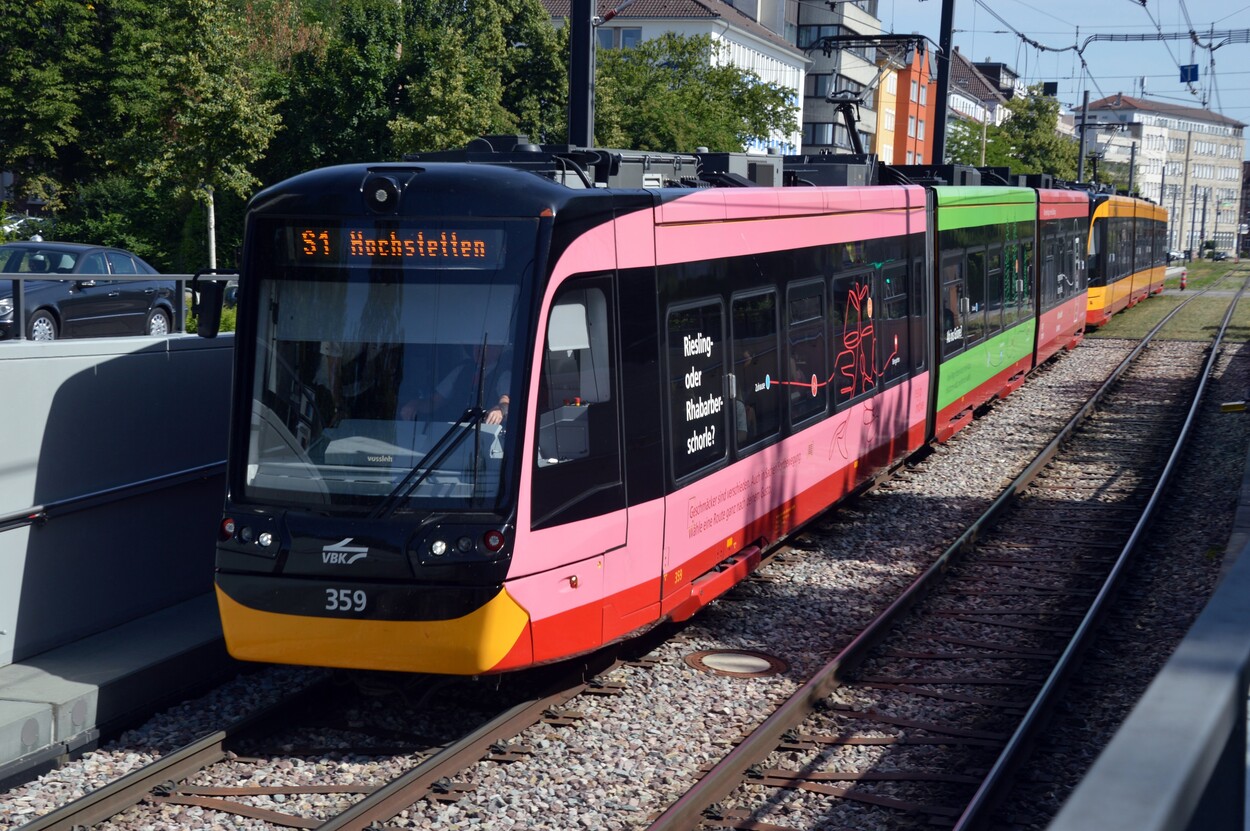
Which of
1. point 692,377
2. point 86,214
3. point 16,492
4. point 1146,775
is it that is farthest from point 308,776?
point 86,214

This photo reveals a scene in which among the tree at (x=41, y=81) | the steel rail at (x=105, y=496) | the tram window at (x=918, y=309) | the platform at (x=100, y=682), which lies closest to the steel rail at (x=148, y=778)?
the platform at (x=100, y=682)

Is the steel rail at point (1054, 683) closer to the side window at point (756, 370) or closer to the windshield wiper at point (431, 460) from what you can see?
the side window at point (756, 370)

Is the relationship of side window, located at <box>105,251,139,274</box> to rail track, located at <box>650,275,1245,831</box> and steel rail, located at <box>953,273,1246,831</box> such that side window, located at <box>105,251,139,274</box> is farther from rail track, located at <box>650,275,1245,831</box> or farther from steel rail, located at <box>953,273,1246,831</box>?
steel rail, located at <box>953,273,1246,831</box>

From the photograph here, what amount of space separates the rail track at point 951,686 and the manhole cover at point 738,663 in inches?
18.3

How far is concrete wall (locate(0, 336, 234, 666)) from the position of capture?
Result: 7.87m

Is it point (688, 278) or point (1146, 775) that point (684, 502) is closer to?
point (688, 278)

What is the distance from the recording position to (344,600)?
6805mm

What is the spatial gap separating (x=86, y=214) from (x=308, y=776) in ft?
122

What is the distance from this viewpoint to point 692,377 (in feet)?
27.5

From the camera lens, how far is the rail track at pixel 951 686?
6340 millimetres

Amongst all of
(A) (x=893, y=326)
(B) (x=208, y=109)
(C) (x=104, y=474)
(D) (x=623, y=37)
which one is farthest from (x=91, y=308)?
(D) (x=623, y=37)

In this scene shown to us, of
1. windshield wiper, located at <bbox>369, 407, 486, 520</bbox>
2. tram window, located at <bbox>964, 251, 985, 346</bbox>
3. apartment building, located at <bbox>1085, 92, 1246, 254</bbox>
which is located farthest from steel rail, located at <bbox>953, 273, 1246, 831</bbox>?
apartment building, located at <bbox>1085, 92, 1246, 254</bbox>

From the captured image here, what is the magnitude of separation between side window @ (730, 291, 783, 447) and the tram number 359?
124 inches

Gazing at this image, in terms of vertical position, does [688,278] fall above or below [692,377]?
above
